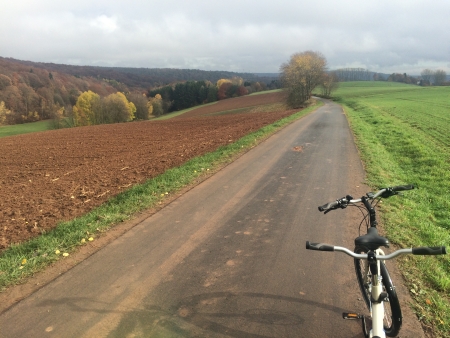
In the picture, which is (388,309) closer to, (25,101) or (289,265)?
(289,265)

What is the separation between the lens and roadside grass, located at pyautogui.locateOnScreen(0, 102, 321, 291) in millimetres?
4754

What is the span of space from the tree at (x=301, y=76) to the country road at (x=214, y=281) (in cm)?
5579

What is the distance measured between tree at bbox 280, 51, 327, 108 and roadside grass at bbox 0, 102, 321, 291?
54.0m

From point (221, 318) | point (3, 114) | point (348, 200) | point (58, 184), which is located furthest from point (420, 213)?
point (3, 114)

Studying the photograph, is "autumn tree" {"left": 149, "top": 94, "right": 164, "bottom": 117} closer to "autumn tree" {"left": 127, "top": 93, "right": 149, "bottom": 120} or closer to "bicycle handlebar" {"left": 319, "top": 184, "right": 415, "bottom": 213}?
"autumn tree" {"left": 127, "top": 93, "right": 149, "bottom": 120}

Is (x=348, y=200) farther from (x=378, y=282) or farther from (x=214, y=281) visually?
(x=214, y=281)

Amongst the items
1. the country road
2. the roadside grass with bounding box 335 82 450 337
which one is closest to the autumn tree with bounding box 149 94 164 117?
the roadside grass with bounding box 335 82 450 337

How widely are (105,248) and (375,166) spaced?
8921mm

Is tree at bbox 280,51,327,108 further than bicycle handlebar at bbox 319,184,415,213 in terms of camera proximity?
Yes

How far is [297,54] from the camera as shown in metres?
66.9

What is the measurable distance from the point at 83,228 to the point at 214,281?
3.24 m

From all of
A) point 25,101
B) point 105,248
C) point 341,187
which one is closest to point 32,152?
point 105,248

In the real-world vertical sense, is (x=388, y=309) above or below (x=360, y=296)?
above

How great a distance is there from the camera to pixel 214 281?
4254 millimetres
